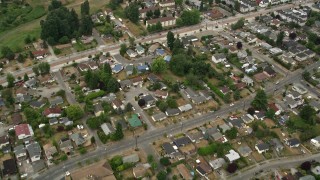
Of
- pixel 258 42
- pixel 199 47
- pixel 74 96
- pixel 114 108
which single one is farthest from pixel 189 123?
pixel 258 42

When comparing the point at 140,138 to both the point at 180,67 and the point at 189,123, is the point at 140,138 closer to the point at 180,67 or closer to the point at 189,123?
the point at 189,123

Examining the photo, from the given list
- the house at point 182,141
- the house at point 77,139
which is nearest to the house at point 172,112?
the house at point 182,141

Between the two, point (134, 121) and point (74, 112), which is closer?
point (134, 121)

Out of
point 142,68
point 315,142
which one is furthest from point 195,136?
point 142,68

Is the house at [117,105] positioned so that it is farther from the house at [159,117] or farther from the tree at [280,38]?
the tree at [280,38]

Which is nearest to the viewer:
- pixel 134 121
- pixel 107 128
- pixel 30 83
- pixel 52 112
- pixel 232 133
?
pixel 232 133

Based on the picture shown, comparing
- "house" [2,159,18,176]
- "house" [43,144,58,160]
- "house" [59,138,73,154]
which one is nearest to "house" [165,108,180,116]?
"house" [59,138,73,154]

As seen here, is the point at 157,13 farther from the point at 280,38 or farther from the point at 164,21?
the point at 280,38
